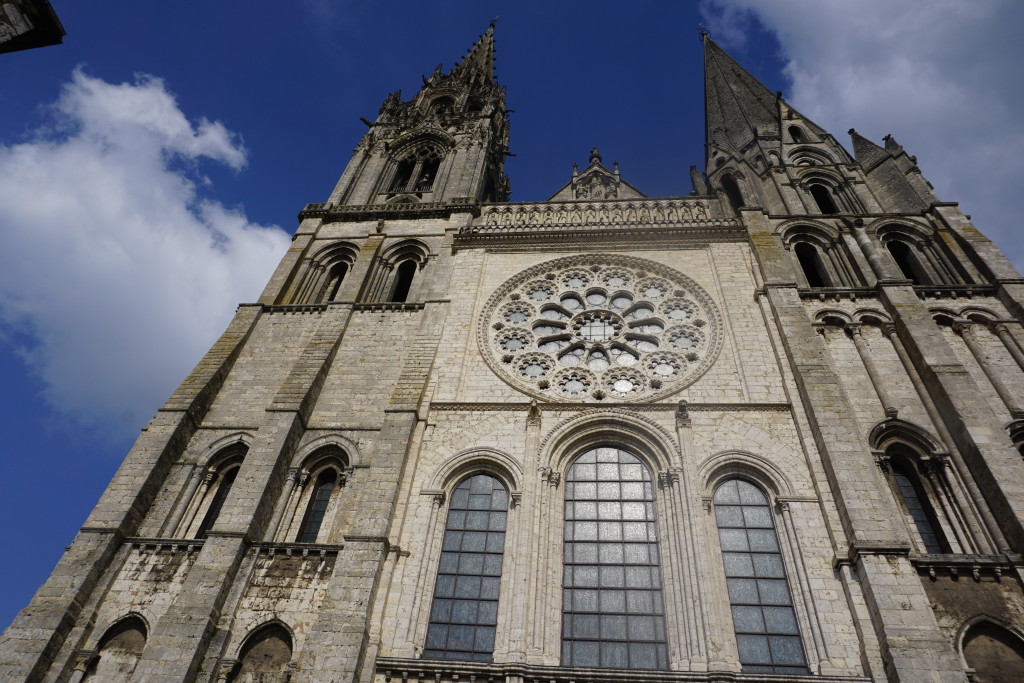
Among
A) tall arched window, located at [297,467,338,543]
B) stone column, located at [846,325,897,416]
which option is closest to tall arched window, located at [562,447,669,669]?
tall arched window, located at [297,467,338,543]

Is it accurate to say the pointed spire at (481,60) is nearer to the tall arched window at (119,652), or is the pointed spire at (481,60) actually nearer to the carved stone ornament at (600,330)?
the carved stone ornament at (600,330)

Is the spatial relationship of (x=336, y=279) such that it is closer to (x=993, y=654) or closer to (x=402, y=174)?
(x=402, y=174)

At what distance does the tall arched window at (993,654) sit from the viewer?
807 cm

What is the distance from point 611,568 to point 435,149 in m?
16.9

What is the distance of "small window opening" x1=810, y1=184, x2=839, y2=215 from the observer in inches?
756

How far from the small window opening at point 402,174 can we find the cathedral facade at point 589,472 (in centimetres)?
492

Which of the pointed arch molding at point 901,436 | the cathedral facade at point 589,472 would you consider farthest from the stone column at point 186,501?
the pointed arch molding at point 901,436

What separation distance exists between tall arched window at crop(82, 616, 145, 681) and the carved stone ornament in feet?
24.0

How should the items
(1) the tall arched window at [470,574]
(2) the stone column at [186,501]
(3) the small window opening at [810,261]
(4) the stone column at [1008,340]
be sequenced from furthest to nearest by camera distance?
(3) the small window opening at [810,261]
(4) the stone column at [1008,340]
(2) the stone column at [186,501]
(1) the tall arched window at [470,574]

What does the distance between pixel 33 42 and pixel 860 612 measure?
38.8 feet

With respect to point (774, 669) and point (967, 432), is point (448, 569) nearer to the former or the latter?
point (774, 669)

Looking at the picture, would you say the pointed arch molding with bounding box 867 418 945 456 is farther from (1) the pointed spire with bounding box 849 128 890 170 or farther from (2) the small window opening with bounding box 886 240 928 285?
(1) the pointed spire with bounding box 849 128 890 170

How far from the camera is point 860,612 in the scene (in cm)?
860

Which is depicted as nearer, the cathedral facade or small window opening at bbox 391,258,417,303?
the cathedral facade
